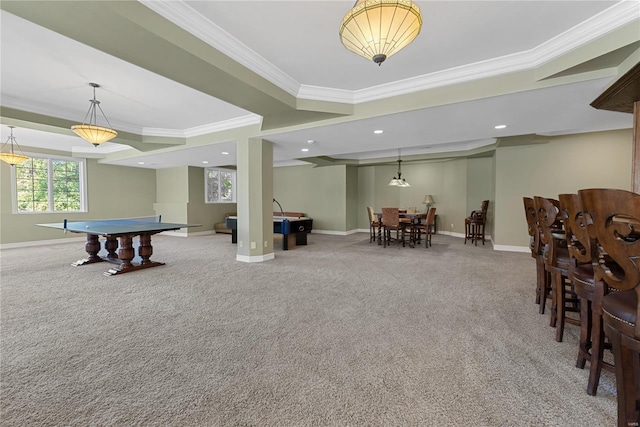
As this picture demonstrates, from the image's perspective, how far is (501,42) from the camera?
282 cm

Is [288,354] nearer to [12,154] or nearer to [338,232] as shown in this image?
[338,232]

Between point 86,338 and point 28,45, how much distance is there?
9.85ft

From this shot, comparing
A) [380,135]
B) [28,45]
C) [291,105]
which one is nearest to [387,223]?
Answer: [380,135]

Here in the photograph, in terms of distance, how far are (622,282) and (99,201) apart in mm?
11096

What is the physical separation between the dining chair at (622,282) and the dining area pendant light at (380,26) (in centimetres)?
136

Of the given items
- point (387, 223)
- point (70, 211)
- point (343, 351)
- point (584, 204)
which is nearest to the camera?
point (584, 204)

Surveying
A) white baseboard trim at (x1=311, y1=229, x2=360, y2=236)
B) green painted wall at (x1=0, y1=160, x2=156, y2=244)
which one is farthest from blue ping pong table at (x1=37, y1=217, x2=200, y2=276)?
white baseboard trim at (x1=311, y1=229, x2=360, y2=236)

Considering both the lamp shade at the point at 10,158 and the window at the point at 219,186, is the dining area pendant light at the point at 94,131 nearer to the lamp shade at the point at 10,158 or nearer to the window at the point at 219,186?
the lamp shade at the point at 10,158

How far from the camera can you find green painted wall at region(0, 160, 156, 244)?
6801mm

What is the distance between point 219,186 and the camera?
10.5 m

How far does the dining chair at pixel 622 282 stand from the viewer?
3.37 feet

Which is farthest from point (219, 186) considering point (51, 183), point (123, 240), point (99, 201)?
point (123, 240)

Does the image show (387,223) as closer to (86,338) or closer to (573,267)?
(573,267)

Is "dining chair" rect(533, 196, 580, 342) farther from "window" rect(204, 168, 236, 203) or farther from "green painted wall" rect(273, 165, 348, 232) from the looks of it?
"window" rect(204, 168, 236, 203)
